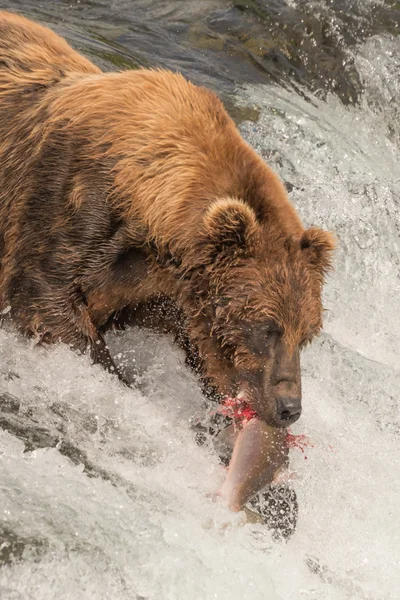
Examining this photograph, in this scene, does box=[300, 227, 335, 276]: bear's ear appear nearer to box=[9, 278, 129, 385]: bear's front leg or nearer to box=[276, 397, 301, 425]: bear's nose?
Answer: box=[276, 397, 301, 425]: bear's nose

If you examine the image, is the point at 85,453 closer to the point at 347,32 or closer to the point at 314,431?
the point at 314,431

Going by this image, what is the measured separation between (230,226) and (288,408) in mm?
912

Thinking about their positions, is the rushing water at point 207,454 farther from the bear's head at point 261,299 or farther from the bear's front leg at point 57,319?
the bear's head at point 261,299

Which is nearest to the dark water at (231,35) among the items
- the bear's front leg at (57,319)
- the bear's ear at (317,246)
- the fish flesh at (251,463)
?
the bear's front leg at (57,319)

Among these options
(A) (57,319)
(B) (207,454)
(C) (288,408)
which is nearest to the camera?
(C) (288,408)

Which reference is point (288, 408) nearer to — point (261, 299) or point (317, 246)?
point (261, 299)

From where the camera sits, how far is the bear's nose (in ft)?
14.5

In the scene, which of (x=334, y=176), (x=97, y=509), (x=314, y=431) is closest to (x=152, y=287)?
(x=97, y=509)

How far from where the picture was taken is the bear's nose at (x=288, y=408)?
4406 mm

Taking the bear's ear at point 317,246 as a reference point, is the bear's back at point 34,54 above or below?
below

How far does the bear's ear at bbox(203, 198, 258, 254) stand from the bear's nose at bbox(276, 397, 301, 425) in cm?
75

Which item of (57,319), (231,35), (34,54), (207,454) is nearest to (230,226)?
(57,319)

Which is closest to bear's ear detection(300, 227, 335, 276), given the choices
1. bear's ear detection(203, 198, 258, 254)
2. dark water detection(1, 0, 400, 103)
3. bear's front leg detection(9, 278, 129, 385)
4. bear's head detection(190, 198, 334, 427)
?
bear's head detection(190, 198, 334, 427)

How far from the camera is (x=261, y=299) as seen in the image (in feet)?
14.8
